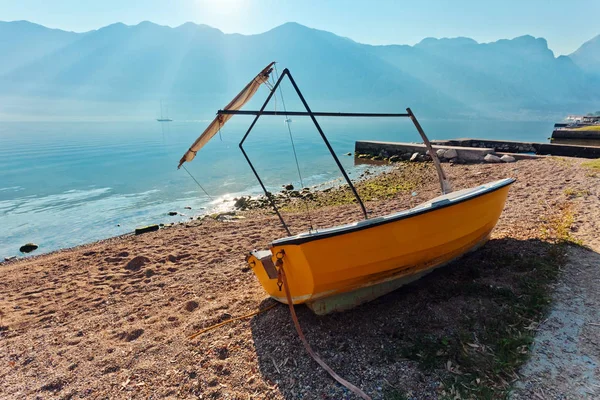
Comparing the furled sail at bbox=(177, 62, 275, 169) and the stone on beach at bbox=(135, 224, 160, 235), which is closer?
the furled sail at bbox=(177, 62, 275, 169)

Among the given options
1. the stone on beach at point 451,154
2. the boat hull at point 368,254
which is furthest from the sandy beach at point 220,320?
the stone on beach at point 451,154

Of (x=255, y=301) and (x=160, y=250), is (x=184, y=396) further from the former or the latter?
(x=160, y=250)

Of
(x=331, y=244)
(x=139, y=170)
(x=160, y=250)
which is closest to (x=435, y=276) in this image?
(x=331, y=244)

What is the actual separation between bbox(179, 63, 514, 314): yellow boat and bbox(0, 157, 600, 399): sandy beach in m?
0.25

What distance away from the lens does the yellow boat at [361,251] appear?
12.8ft

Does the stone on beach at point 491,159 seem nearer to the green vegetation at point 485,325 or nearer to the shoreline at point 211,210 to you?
the shoreline at point 211,210

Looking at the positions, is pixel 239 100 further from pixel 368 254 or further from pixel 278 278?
pixel 368 254

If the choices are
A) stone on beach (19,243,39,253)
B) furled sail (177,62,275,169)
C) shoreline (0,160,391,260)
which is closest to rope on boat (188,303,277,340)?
furled sail (177,62,275,169)

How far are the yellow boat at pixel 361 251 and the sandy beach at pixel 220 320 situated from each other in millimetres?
252

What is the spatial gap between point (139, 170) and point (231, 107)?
29254 mm

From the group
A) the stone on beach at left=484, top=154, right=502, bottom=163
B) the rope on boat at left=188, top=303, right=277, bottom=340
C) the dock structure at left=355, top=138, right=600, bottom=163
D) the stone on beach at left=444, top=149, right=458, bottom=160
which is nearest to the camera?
the rope on boat at left=188, top=303, right=277, bottom=340

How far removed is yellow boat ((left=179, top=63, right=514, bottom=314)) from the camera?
3.89 meters

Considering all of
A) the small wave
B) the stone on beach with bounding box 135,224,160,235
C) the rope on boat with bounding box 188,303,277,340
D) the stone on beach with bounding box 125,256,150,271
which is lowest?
the stone on beach with bounding box 135,224,160,235

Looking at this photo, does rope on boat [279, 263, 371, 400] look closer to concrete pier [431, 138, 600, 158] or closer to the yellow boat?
the yellow boat
